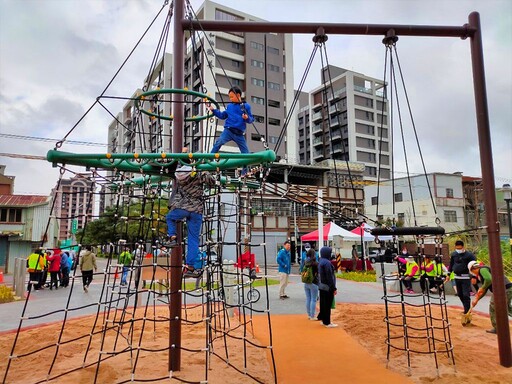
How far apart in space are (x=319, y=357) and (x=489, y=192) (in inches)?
140

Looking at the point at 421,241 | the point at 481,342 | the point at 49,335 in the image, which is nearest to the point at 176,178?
the point at 421,241

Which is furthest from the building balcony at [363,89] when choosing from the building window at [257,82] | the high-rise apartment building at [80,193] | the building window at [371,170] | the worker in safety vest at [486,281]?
the worker in safety vest at [486,281]

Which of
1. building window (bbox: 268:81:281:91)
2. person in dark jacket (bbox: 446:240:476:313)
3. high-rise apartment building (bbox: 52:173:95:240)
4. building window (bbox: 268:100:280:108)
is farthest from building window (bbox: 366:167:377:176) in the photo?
person in dark jacket (bbox: 446:240:476:313)

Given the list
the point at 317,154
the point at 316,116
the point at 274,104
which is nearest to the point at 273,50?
the point at 274,104

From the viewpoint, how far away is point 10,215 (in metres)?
26.1

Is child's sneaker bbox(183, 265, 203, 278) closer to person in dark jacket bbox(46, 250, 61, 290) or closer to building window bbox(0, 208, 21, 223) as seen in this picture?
person in dark jacket bbox(46, 250, 61, 290)

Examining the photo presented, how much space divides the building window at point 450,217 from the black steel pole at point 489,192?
120ft

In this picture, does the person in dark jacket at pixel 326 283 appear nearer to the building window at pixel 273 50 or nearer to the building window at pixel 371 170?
the building window at pixel 273 50

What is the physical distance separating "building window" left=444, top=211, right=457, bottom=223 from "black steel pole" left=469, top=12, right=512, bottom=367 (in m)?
36.7

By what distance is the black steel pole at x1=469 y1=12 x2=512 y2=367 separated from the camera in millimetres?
5714

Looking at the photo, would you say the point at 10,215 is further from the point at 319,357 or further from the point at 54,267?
the point at 319,357

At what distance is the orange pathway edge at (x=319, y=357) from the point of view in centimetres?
512

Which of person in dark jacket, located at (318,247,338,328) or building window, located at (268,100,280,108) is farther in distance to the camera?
building window, located at (268,100,280,108)

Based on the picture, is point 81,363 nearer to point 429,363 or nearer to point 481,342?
point 429,363
